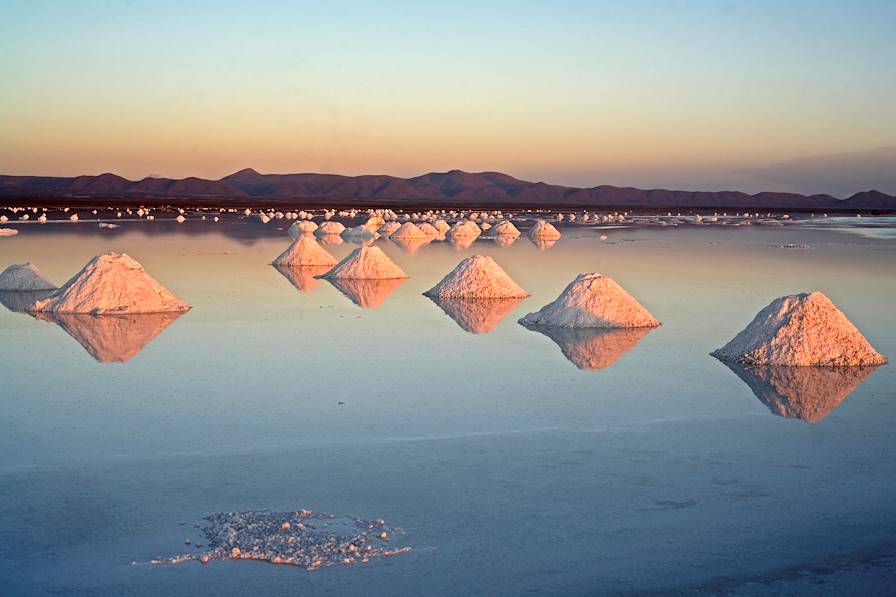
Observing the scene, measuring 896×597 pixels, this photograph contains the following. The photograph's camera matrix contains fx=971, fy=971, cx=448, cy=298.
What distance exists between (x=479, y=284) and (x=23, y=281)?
7277 millimetres

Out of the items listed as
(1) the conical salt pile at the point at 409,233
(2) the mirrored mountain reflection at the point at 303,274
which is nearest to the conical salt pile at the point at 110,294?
(2) the mirrored mountain reflection at the point at 303,274

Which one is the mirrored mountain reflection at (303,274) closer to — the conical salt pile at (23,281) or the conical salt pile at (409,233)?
the conical salt pile at (23,281)

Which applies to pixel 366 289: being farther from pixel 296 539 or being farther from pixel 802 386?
pixel 296 539

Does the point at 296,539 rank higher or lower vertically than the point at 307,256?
lower

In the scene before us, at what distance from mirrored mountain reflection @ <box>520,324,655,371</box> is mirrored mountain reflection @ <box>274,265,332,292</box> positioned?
579cm

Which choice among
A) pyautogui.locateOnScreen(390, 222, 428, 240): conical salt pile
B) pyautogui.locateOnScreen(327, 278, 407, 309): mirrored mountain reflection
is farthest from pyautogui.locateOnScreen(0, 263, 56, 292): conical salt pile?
pyautogui.locateOnScreen(390, 222, 428, 240): conical salt pile

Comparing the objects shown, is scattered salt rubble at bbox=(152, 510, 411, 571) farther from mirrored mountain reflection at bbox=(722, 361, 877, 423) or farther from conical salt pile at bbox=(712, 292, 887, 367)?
conical salt pile at bbox=(712, 292, 887, 367)

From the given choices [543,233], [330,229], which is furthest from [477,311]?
[330,229]

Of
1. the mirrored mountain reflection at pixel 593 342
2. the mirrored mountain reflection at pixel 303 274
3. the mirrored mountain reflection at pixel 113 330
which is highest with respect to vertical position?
the mirrored mountain reflection at pixel 303 274

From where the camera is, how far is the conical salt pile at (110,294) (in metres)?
13.0

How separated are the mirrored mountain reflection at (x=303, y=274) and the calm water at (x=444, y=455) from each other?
13.1ft

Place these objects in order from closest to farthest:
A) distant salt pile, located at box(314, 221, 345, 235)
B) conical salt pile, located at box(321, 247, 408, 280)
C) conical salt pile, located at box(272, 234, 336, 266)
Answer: conical salt pile, located at box(321, 247, 408, 280), conical salt pile, located at box(272, 234, 336, 266), distant salt pile, located at box(314, 221, 345, 235)

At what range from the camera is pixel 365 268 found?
18047 millimetres

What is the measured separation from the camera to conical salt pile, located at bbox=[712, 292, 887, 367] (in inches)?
372
